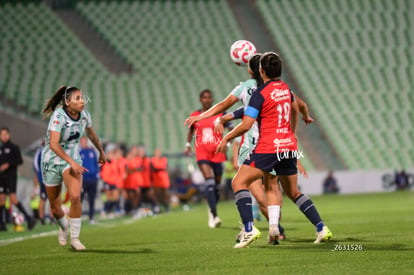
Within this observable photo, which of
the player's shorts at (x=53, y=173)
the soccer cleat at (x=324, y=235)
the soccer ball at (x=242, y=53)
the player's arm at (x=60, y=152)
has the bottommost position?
the soccer cleat at (x=324, y=235)

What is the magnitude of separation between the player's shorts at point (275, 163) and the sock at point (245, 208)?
0.37 metres

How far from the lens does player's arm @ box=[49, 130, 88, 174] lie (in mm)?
8688

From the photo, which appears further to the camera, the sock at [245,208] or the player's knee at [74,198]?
the player's knee at [74,198]

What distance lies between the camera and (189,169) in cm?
2973

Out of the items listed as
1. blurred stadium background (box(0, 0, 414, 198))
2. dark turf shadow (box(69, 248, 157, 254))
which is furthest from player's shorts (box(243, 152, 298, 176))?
blurred stadium background (box(0, 0, 414, 198))

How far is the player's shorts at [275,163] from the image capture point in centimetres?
779

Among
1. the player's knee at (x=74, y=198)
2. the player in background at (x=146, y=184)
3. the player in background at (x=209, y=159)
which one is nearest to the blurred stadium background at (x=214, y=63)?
the player in background at (x=146, y=184)

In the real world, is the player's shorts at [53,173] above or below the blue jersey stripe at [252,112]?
below

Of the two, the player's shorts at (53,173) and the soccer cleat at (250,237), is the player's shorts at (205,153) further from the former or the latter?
the soccer cleat at (250,237)

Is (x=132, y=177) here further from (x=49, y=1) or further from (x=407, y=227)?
(x=49, y=1)

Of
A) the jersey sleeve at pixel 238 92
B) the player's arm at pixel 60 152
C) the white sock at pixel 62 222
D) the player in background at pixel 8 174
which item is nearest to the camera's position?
the jersey sleeve at pixel 238 92

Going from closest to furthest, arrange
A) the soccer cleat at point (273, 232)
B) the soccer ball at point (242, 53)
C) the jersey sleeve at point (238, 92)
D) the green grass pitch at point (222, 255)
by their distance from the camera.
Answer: the green grass pitch at point (222, 255), the soccer cleat at point (273, 232), the jersey sleeve at point (238, 92), the soccer ball at point (242, 53)

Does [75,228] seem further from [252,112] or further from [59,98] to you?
[252,112]

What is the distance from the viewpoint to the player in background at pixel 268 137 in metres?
7.70
